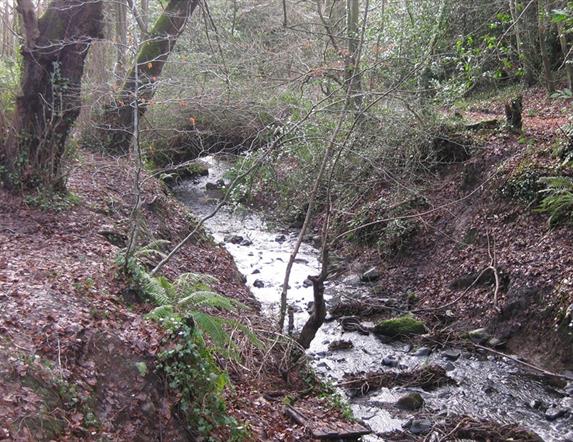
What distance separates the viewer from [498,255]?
11250 mm

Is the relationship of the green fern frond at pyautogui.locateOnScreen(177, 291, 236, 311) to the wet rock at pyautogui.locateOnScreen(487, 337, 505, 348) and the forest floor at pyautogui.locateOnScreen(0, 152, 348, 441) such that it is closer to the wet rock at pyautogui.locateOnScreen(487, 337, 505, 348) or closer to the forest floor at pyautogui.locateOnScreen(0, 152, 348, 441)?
the forest floor at pyautogui.locateOnScreen(0, 152, 348, 441)

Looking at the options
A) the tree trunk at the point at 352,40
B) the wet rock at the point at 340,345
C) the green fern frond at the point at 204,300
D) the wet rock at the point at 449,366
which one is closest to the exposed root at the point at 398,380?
the wet rock at the point at 449,366

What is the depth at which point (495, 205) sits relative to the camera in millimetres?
12352

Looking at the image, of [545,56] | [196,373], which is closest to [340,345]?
[196,373]

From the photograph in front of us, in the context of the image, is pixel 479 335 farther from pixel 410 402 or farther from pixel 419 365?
pixel 410 402

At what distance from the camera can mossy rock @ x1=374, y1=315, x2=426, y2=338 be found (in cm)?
1049

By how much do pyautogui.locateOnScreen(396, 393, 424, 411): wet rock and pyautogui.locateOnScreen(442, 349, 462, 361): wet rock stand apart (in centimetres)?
162

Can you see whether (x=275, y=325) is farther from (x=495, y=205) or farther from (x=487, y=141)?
(x=487, y=141)

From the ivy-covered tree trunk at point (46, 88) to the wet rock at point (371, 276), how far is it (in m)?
6.89

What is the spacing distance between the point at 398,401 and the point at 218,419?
365 centimetres

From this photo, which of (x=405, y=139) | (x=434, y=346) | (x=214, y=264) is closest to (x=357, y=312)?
(x=434, y=346)

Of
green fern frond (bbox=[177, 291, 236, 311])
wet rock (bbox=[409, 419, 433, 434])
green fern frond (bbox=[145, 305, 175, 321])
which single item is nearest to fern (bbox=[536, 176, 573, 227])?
wet rock (bbox=[409, 419, 433, 434])

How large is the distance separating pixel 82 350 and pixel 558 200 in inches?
328

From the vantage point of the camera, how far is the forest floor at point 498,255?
31.6 feet
